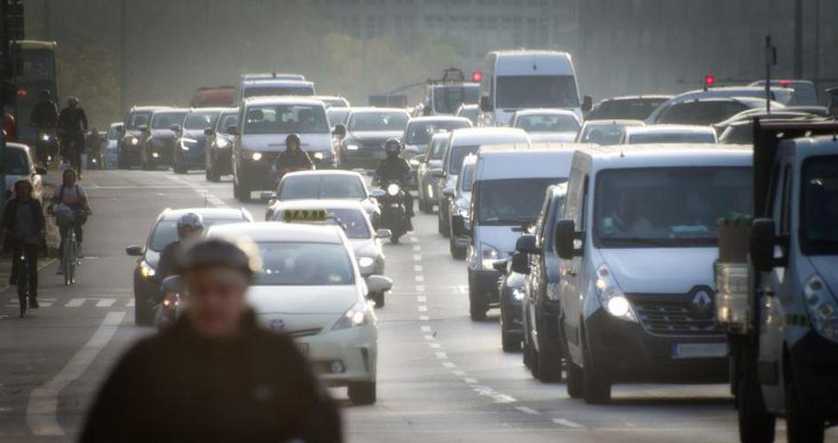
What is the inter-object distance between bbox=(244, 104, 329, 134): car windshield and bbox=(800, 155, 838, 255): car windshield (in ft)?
126

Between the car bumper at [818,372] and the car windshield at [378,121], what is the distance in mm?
49971

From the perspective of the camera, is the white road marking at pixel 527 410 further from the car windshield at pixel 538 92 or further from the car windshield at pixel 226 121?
the car windshield at pixel 226 121

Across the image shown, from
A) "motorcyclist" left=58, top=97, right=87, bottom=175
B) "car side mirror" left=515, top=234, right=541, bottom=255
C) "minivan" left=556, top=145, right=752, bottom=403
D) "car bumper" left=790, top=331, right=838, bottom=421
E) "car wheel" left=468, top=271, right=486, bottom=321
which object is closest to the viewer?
"car bumper" left=790, top=331, right=838, bottom=421

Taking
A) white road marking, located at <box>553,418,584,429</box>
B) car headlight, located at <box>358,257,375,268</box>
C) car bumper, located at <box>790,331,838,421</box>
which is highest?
car bumper, located at <box>790,331,838,421</box>

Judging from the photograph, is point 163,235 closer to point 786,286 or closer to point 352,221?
point 352,221

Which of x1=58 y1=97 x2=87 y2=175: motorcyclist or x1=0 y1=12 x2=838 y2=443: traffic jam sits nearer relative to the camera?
x1=0 y1=12 x2=838 y2=443: traffic jam

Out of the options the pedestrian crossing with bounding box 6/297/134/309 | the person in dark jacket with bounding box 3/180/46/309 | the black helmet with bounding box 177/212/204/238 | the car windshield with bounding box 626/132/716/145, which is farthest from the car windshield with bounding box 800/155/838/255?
the pedestrian crossing with bounding box 6/297/134/309

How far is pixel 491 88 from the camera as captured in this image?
2365 inches

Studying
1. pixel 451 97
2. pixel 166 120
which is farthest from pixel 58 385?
pixel 451 97

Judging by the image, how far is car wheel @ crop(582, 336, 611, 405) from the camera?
18.8 m

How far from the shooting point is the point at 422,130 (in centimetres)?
6000

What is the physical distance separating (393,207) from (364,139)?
19160 mm

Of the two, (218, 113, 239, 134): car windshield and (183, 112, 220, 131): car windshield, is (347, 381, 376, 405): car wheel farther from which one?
(183, 112, 220, 131): car windshield

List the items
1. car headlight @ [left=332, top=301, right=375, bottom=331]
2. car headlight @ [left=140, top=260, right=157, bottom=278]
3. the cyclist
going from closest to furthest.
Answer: car headlight @ [left=332, top=301, right=375, bottom=331], car headlight @ [left=140, top=260, right=157, bottom=278], the cyclist
